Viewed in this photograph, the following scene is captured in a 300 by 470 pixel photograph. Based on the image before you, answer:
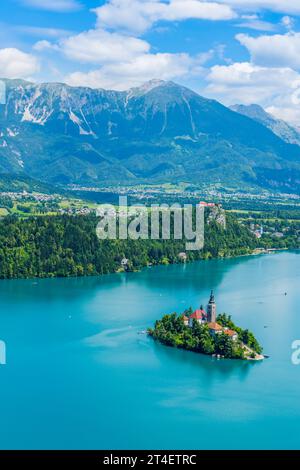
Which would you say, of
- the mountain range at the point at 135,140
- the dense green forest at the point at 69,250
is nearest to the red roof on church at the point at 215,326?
the dense green forest at the point at 69,250

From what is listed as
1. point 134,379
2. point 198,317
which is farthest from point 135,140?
point 134,379

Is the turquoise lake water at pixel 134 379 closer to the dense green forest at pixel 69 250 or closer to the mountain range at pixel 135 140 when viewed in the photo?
the dense green forest at pixel 69 250

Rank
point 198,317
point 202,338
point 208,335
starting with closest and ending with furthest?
1. point 202,338
2. point 208,335
3. point 198,317

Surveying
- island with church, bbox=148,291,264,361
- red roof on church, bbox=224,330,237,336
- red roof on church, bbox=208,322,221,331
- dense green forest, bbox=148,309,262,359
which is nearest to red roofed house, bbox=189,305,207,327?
island with church, bbox=148,291,264,361

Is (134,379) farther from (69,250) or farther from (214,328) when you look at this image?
(69,250)

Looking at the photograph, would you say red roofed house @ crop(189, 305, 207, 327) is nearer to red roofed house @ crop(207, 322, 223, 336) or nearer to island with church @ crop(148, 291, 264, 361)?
island with church @ crop(148, 291, 264, 361)
